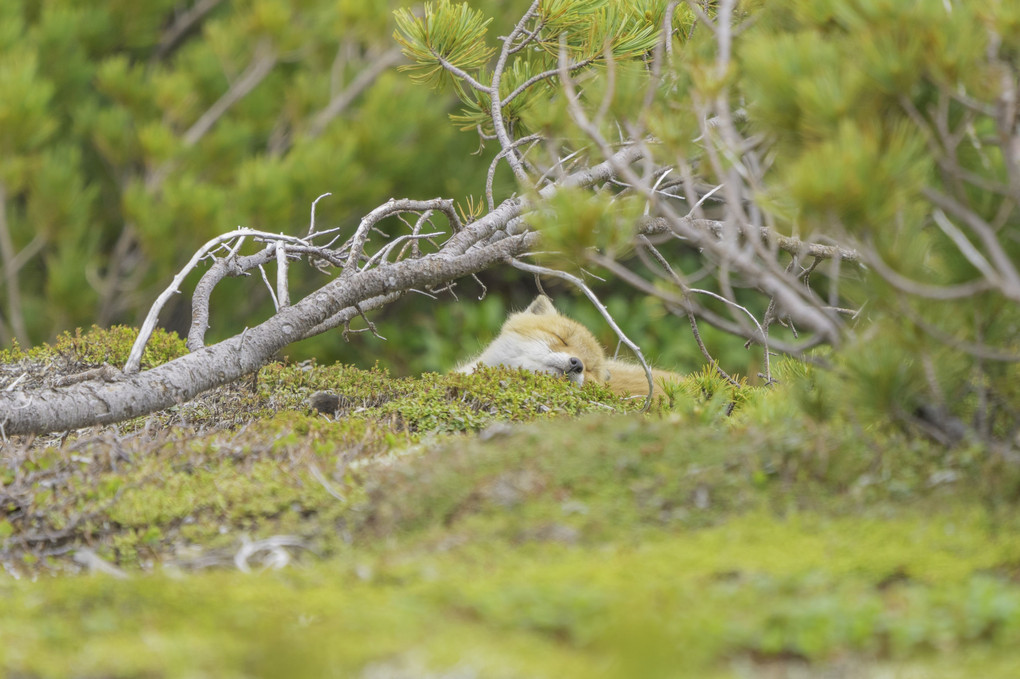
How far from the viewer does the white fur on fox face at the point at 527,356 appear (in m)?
5.17

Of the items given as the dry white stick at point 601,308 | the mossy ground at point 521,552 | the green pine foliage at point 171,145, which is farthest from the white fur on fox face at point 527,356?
the green pine foliage at point 171,145

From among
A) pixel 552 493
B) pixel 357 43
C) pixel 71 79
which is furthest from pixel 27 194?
pixel 552 493

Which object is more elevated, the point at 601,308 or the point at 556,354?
the point at 601,308

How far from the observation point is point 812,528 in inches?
87.7

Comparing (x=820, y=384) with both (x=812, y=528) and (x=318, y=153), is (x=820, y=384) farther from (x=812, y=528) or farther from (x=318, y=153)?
(x=318, y=153)

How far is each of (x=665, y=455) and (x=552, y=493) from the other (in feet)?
1.31

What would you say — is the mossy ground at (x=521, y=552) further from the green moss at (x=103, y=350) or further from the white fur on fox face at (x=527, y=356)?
the white fur on fox face at (x=527, y=356)

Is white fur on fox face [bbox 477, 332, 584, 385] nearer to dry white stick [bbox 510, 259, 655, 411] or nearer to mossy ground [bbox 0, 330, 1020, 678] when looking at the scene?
dry white stick [bbox 510, 259, 655, 411]

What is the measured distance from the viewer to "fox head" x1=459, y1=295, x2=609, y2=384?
17.0 feet

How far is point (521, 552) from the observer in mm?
2174

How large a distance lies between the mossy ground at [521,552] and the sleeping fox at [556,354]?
1.74 meters

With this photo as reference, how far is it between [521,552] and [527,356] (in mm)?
3260

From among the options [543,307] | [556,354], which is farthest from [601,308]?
[543,307]

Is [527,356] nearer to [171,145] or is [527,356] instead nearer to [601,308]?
[601,308]
